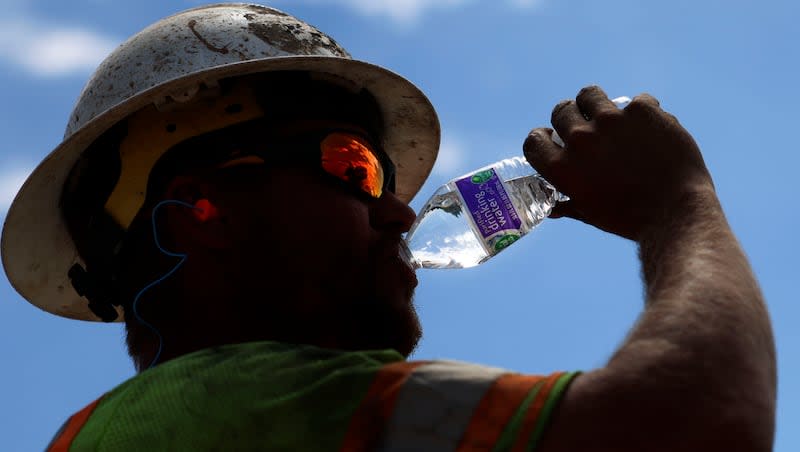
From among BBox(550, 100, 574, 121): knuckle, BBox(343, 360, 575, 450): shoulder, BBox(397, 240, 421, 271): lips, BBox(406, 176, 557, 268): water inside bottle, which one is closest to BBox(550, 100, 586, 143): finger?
BBox(550, 100, 574, 121): knuckle

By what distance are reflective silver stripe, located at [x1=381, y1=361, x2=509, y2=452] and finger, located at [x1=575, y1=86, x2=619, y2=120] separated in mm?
1041

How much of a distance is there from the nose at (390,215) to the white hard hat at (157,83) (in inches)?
26.1

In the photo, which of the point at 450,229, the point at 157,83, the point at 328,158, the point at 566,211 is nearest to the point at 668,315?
the point at 566,211

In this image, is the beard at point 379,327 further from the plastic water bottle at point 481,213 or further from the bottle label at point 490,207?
the bottle label at point 490,207

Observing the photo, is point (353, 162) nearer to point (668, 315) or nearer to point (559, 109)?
point (559, 109)

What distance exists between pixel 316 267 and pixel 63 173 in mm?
1370

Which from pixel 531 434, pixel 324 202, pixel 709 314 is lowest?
pixel 531 434

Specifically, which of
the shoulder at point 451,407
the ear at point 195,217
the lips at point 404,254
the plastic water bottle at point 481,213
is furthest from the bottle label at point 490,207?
the shoulder at point 451,407

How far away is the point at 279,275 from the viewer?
4242 mm

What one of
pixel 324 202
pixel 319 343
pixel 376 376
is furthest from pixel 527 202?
pixel 376 376

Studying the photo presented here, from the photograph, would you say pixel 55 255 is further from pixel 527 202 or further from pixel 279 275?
pixel 527 202

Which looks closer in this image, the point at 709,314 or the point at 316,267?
the point at 709,314

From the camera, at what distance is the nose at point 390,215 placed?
4516mm

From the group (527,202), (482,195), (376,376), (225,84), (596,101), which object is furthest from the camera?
(527,202)
